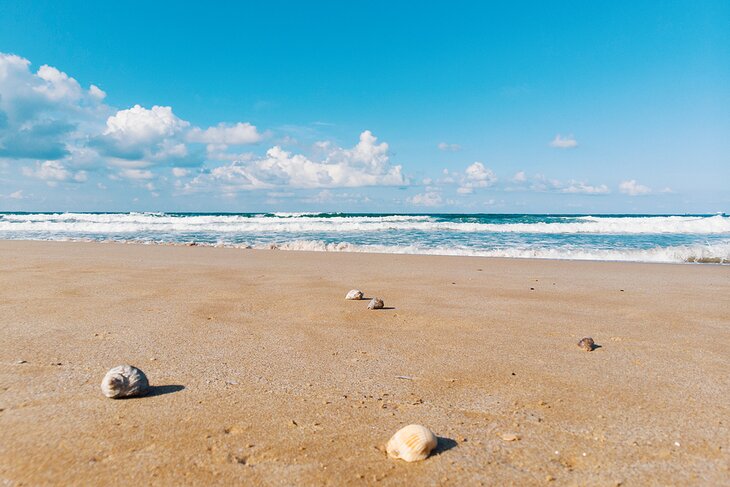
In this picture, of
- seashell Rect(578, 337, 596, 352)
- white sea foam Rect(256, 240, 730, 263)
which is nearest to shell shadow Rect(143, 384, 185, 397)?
seashell Rect(578, 337, 596, 352)

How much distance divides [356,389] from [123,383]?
42.4 inches

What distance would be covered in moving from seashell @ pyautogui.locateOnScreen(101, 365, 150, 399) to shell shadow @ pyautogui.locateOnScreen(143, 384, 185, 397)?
0.05 meters

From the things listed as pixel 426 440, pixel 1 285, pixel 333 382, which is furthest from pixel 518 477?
pixel 1 285

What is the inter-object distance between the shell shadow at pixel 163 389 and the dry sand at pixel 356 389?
0.09ft

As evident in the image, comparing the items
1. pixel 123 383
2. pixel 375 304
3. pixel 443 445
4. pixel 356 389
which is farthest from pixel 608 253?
pixel 123 383

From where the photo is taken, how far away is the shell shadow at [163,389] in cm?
217

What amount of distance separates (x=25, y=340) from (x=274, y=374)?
1.79 metres

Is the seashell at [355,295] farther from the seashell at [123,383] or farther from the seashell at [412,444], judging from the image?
the seashell at [412,444]

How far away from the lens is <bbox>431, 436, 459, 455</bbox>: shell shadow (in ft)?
5.54

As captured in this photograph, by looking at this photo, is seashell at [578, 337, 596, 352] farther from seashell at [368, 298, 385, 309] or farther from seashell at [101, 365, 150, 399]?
seashell at [101, 365, 150, 399]

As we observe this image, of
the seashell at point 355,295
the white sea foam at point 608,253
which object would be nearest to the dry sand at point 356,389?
the seashell at point 355,295

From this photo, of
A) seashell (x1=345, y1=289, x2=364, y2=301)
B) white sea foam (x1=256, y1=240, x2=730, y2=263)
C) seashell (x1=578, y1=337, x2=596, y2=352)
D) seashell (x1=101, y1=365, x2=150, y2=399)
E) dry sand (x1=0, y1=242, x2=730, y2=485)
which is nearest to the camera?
dry sand (x1=0, y1=242, x2=730, y2=485)

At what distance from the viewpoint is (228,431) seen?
182cm

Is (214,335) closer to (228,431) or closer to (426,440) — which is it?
(228,431)
